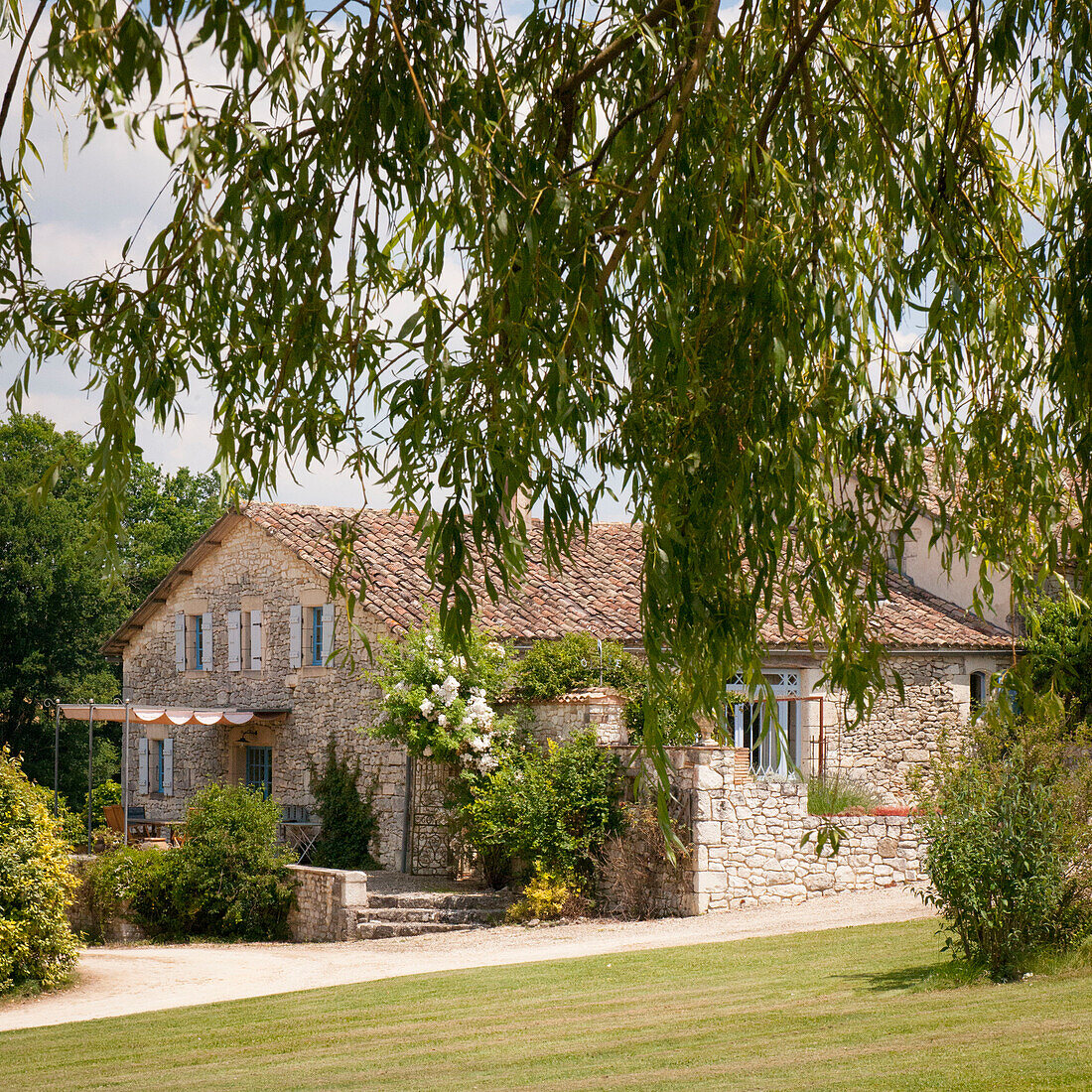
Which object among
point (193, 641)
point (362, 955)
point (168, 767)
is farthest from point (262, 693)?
point (362, 955)

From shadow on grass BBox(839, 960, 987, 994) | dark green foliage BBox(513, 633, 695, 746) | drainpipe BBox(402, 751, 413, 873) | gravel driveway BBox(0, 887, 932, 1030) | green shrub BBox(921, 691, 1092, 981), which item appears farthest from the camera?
drainpipe BBox(402, 751, 413, 873)

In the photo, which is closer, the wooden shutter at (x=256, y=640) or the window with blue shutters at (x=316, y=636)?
the window with blue shutters at (x=316, y=636)

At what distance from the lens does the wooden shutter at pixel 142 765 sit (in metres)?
25.1

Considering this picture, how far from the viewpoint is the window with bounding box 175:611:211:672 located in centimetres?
2394

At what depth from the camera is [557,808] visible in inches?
602

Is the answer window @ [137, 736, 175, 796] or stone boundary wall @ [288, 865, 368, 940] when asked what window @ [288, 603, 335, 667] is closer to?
window @ [137, 736, 175, 796]

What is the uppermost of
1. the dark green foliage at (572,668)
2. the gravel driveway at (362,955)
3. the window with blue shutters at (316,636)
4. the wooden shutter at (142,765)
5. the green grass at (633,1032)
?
the window with blue shutters at (316,636)

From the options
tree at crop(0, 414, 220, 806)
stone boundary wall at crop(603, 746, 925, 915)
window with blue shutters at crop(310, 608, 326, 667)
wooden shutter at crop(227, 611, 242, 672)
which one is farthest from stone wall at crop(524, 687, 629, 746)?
tree at crop(0, 414, 220, 806)

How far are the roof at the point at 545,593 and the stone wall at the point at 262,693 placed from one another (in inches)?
14.4

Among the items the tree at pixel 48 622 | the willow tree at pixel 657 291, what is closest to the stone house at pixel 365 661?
the tree at pixel 48 622

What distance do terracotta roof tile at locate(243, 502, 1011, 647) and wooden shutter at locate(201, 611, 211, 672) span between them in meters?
2.29

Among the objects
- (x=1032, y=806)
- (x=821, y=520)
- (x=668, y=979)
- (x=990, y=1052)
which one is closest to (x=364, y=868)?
(x=668, y=979)

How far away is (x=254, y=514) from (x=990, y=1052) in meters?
17.2

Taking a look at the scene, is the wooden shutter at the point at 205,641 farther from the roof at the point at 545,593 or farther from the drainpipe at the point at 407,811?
the drainpipe at the point at 407,811
